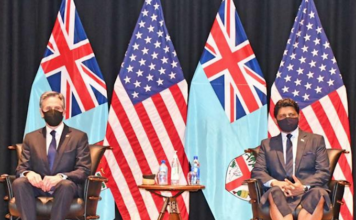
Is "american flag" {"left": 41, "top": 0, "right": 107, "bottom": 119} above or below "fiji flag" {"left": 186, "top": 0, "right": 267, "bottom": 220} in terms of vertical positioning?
above

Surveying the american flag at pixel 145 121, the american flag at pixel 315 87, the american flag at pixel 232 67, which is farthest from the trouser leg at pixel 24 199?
the american flag at pixel 315 87

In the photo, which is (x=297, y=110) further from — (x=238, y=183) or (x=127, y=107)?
(x=127, y=107)

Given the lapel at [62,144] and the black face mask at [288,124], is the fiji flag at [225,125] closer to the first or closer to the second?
the black face mask at [288,124]

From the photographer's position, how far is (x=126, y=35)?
716cm

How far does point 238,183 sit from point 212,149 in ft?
1.51

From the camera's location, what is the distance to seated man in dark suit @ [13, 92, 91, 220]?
5227mm

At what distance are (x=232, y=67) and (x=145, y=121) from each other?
3.67 ft

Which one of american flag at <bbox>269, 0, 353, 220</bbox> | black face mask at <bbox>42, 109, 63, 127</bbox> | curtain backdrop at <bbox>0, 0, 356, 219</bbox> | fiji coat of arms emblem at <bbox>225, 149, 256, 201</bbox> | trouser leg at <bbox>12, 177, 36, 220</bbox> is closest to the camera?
trouser leg at <bbox>12, 177, 36, 220</bbox>

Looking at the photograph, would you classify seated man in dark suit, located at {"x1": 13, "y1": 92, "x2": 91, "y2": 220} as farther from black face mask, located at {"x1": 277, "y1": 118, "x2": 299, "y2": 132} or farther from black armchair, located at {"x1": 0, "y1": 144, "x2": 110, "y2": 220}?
black face mask, located at {"x1": 277, "y1": 118, "x2": 299, "y2": 132}

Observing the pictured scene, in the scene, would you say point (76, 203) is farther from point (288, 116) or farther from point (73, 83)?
point (288, 116)

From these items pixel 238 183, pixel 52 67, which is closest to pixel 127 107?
pixel 52 67

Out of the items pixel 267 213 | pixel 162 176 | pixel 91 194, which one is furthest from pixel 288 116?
pixel 91 194

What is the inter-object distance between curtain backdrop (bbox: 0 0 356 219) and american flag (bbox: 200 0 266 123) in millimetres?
295

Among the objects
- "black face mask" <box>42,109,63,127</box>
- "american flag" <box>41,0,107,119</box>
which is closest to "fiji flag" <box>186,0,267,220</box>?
"american flag" <box>41,0,107,119</box>
